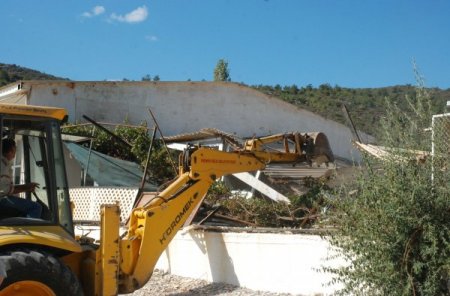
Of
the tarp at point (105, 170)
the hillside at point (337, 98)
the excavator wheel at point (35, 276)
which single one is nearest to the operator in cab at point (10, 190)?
the excavator wheel at point (35, 276)

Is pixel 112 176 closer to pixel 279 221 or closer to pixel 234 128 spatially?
pixel 279 221

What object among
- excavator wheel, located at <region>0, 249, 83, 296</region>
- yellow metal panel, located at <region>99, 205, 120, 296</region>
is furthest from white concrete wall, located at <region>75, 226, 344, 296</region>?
excavator wheel, located at <region>0, 249, 83, 296</region>

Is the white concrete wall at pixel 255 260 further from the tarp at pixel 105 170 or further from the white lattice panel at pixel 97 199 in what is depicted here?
the tarp at pixel 105 170

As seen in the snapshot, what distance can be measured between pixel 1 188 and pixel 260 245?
14.6 ft

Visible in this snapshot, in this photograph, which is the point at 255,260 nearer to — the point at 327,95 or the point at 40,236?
the point at 40,236

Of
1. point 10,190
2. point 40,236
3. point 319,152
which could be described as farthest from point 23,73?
point 40,236

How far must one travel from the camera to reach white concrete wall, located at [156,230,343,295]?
861cm

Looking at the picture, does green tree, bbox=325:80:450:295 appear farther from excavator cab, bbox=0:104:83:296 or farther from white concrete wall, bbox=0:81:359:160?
white concrete wall, bbox=0:81:359:160

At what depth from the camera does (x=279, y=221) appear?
470 inches

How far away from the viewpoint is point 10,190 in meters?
6.32

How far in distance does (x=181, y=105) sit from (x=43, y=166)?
49.9 feet

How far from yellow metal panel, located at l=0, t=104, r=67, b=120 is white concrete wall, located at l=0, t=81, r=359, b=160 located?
11.8m

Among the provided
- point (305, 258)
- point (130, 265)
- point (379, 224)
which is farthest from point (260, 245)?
point (379, 224)

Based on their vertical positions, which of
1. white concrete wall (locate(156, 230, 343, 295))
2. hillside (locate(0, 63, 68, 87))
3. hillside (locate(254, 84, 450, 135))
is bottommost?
white concrete wall (locate(156, 230, 343, 295))
